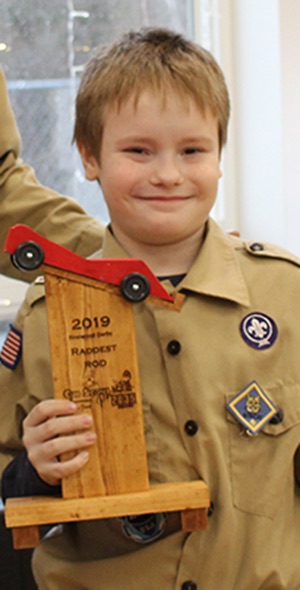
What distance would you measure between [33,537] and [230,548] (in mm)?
231

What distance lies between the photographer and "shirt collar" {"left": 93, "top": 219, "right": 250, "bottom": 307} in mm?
1120

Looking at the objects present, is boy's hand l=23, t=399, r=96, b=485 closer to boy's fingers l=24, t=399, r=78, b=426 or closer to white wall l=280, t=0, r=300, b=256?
boy's fingers l=24, t=399, r=78, b=426

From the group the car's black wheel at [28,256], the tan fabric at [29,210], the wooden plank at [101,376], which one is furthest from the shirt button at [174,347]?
the tan fabric at [29,210]

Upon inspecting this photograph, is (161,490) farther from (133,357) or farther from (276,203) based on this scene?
(276,203)

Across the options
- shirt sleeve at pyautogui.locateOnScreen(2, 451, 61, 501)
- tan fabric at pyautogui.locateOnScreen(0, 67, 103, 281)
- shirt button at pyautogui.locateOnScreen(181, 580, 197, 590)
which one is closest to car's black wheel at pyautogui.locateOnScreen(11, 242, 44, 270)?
shirt sleeve at pyautogui.locateOnScreen(2, 451, 61, 501)

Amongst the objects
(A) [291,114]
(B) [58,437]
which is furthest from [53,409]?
(A) [291,114]

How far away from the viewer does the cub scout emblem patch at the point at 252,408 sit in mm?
1095

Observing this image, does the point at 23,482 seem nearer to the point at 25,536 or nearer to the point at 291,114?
the point at 25,536

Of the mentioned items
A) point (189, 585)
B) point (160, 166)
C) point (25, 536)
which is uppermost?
point (160, 166)

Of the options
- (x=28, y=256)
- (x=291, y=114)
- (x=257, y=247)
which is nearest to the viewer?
(x=28, y=256)

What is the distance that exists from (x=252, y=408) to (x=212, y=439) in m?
0.06

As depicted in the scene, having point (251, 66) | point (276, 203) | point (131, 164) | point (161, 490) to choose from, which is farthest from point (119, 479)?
point (251, 66)

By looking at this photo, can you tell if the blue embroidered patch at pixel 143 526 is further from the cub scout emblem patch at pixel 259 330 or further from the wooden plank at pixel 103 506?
the cub scout emblem patch at pixel 259 330

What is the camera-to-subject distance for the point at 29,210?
156cm
